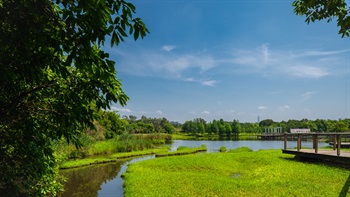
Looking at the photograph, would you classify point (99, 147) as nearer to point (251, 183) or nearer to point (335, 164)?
point (251, 183)

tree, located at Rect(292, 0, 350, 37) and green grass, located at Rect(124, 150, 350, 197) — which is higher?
tree, located at Rect(292, 0, 350, 37)

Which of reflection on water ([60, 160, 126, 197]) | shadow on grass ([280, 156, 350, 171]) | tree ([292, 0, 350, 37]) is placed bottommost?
reflection on water ([60, 160, 126, 197])

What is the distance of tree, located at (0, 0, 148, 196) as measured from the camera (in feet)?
9.10

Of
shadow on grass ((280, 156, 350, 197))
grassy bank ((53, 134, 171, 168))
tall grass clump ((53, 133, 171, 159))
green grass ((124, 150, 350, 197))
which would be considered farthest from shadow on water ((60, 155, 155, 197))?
shadow on grass ((280, 156, 350, 197))

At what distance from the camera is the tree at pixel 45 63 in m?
2.77

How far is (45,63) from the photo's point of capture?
128 inches

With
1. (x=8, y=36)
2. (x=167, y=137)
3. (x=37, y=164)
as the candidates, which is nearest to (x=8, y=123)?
(x=37, y=164)

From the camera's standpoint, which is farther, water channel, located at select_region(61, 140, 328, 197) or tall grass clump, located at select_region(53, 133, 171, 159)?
tall grass clump, located at select_region(53, 133, 171, 159)

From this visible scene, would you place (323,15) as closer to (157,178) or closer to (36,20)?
(36,20)

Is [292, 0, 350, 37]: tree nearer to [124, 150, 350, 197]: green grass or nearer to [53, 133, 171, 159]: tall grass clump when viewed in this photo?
[124, 150, 350, 197]: green grass

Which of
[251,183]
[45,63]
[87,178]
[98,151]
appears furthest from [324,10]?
[98,151]

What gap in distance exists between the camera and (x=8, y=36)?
10.3 ft

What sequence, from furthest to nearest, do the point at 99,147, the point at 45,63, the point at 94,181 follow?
1. the point at 99,147
2. the point at 94,181
3. the point at 45,63

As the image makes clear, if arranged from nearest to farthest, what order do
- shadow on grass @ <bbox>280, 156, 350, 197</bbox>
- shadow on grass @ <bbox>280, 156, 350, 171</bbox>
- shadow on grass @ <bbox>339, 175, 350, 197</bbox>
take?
shadow on grass @ <bbox>339, 175, 350, 197</bbox> → shadow on grass @ <bbox>280, 156, 350, 197</bbox> → shadow on grass @ <bbox>280, 156, 350, 171</bbox>
